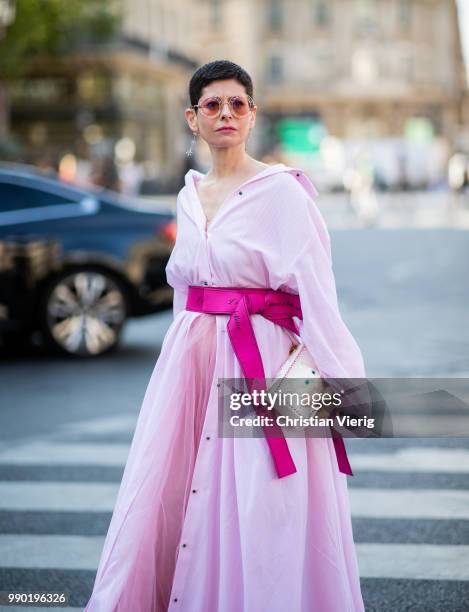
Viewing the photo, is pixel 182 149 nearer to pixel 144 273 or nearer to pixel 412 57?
pixel 412 57

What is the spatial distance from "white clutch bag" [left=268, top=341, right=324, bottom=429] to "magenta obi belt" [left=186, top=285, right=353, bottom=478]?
0.17 ft

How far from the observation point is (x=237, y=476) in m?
3.32

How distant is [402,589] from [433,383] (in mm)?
1416

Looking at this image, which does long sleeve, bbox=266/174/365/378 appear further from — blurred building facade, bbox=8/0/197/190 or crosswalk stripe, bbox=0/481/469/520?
blurred building facade, bbox=8/0/197/190

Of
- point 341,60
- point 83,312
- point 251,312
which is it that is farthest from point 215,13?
point 251,312

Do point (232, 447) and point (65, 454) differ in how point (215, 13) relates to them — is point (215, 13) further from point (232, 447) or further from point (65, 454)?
point (232, 447)

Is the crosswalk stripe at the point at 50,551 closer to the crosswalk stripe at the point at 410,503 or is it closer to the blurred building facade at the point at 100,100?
the crosswalk stripe at the point at 410,503

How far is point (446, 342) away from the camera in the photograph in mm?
10922

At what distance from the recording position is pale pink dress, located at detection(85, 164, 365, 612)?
3.29 metres

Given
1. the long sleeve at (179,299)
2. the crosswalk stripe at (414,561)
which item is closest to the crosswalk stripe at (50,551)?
the crosswalk stripe at (414,561)

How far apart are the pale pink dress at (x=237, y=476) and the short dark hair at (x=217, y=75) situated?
273 mm

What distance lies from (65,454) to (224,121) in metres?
3.79

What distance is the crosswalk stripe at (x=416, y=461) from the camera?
6.39m

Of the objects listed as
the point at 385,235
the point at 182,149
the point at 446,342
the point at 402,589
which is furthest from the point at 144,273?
the point at 182,149
